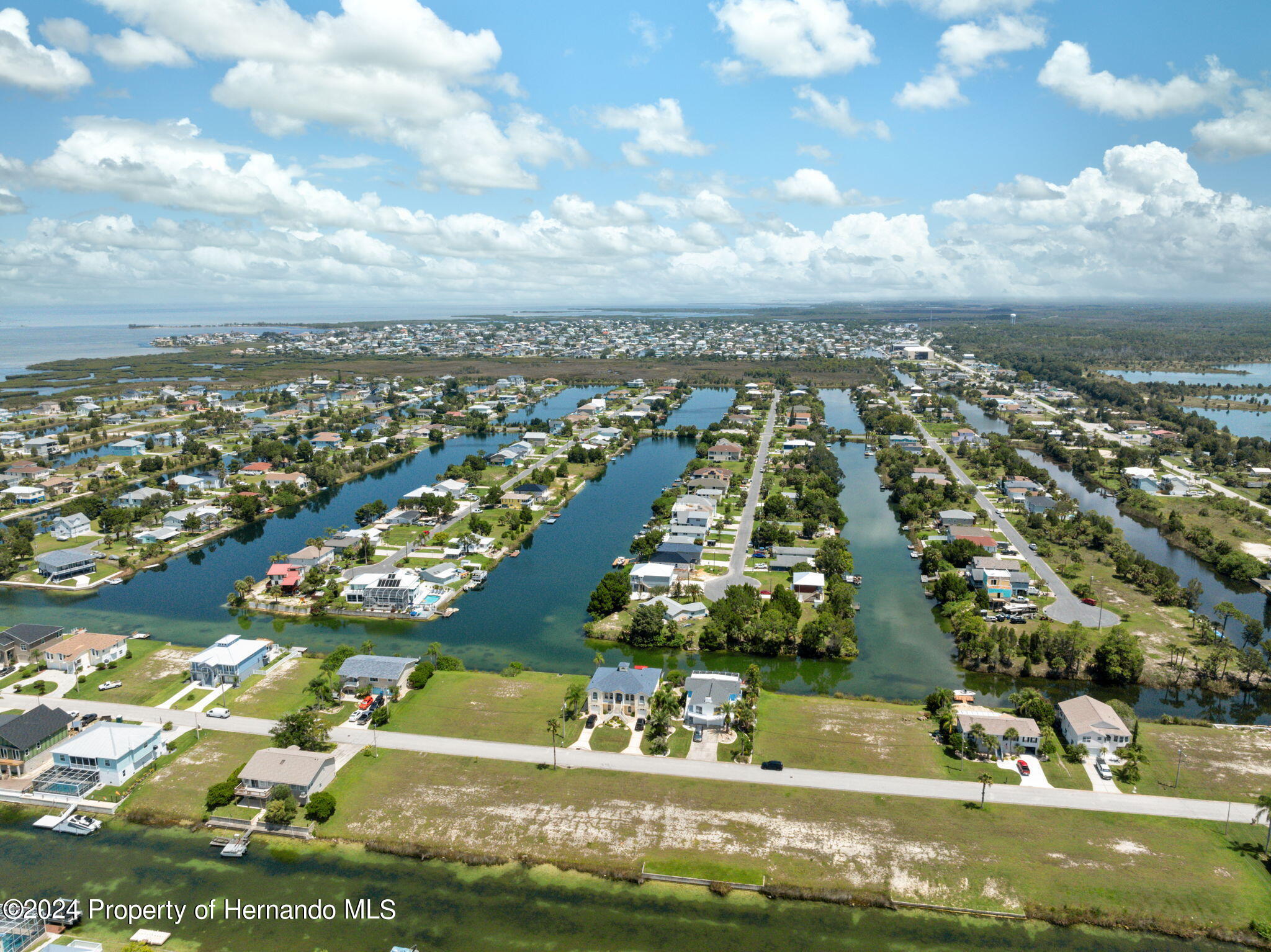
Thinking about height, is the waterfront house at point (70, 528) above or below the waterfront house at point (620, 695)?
above

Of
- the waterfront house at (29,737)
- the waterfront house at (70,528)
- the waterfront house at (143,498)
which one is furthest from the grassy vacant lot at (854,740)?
the waterfront house at (143,498)

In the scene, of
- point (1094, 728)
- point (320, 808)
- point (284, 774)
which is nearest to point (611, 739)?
point (320, 808)

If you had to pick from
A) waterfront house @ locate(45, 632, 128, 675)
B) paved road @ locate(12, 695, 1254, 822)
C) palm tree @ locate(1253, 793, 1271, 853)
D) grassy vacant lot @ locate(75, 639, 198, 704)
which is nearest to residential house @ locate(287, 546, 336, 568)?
grassy vacant lot @ locate(75, 639, 198, 704)

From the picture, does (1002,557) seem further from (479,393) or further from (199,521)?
(479,393)

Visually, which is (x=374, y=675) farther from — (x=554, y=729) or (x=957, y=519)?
(x=957, y=519)

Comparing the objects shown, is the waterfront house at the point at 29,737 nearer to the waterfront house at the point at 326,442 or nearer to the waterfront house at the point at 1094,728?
the waterfront house at the point at 1094,728

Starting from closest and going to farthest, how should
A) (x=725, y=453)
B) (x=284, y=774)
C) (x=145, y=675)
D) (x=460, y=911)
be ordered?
(x=460, y=911) → (x=284, y=774) → (x=145, y=675) → (x=725, y=453)
